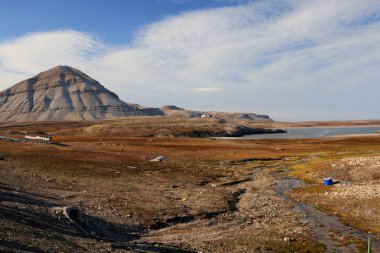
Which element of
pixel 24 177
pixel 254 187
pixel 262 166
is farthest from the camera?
pixel 262 166

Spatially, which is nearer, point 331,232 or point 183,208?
point 331,232

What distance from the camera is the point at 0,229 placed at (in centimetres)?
1909

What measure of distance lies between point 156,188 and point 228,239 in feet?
65.8

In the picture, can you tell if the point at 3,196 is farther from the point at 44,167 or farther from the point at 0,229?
the point at 44,167

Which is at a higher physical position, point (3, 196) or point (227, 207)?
point (3, 196)

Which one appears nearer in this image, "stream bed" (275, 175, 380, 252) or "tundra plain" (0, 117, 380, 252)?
"tundra plain" (0, 117, 380, 252)

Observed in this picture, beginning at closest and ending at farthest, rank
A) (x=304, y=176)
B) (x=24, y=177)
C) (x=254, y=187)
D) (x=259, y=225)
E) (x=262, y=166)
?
(x=259, y=225), (x=24, y=177), (x=254, y=187), (x=304, y=176), (x=262, y=166)

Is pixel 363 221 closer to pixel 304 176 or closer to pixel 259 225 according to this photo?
pixel 259 225

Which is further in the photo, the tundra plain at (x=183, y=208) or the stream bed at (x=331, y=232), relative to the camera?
the stream bed at (x=331, y=232)

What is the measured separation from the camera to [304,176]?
191ft

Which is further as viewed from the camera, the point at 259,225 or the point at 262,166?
the point at 262,166

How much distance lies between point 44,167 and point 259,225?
33.8m

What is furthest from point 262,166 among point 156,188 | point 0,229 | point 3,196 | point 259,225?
point 0,229

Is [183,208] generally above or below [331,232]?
above
